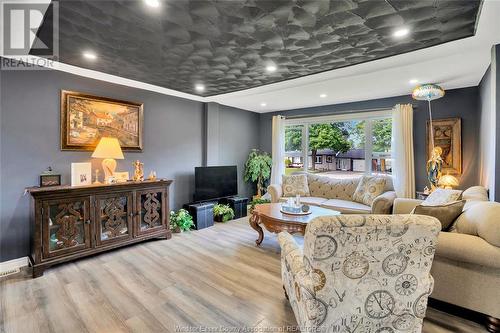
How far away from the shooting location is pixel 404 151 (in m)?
4.30

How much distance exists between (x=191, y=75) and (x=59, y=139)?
1.93m

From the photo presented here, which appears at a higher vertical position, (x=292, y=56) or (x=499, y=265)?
(x=292, y=56)

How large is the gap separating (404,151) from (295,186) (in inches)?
80.1

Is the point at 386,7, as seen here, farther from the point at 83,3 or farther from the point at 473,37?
the point at 83,3

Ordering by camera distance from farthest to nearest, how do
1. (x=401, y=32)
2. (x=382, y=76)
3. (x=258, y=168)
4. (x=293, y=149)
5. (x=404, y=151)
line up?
(x=293, y=149) → (x=258, y=168) → (x=404, y=151) → (x=382, y=76) → (x=401, y=32)

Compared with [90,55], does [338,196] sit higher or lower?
lower

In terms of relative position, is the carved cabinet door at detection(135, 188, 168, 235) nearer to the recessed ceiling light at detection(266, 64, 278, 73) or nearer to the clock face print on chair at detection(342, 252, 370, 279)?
the recessed ceiling light at detection(266, 64, 278, 73)

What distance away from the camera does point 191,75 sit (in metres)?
3.45

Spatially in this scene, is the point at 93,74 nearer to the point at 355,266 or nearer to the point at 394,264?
the point at 355,266

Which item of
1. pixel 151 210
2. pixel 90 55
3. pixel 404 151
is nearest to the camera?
pixel 90 55

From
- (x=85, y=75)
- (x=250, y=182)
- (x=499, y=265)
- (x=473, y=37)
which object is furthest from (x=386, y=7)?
(x=250, y=182)

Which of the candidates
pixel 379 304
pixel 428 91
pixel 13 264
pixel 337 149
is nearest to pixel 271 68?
pixel 428 91

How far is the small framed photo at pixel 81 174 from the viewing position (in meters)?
3.08

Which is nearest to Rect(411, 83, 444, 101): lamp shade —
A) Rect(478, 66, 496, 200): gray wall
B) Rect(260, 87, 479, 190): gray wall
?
Rect(478, 66, 496, 200): gray wall
